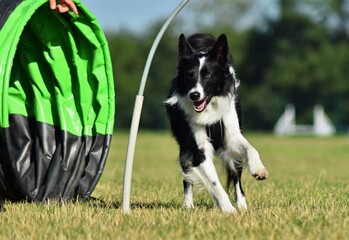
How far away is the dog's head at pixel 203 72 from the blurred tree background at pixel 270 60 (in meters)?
52.3

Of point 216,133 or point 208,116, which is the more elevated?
point 208,116

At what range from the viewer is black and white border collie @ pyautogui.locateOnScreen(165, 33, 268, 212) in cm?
650

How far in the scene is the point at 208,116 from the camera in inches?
263

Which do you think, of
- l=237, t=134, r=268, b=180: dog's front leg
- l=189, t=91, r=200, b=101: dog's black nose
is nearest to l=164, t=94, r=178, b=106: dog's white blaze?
l=189, t=91, r=200, b=101: dog's black nose

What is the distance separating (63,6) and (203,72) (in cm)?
155

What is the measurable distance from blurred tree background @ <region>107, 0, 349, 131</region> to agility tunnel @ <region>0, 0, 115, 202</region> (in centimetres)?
5123

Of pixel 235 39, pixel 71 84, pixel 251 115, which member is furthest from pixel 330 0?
pixel 71 84

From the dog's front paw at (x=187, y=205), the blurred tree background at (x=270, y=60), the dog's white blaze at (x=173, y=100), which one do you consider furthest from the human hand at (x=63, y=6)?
the blurred tree background at (x=270, y=60)

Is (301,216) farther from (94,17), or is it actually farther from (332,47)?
(332,47)

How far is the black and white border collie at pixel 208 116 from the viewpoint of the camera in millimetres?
6500

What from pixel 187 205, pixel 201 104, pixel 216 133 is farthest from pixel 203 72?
pixel 187 205

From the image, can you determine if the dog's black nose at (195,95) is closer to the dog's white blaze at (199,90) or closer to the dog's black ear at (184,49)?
the dog's white blaze at (199,90)

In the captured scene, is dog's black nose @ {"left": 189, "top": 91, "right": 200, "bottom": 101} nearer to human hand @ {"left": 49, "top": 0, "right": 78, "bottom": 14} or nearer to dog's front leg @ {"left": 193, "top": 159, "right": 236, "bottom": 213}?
dog's front leg @ {"left": 193, "top": 159, "right": 236, "bottom": 213}

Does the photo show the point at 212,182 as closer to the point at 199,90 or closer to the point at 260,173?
the point at 260,173
